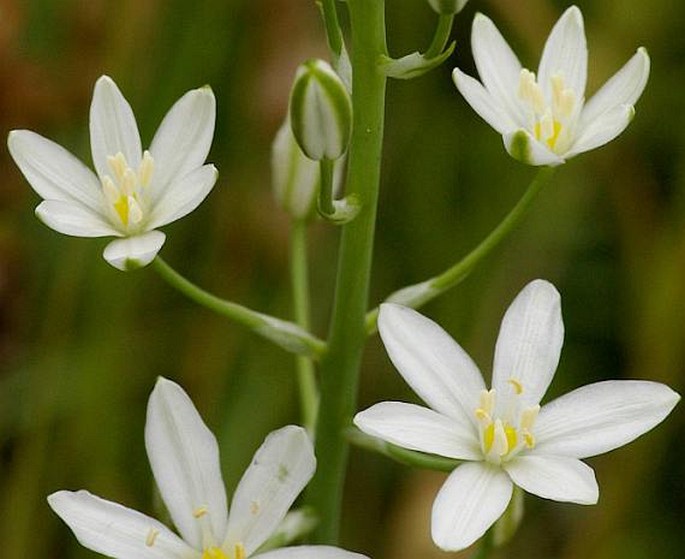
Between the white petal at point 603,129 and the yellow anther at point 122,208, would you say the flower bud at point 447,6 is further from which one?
the yellow anther at point 122,208

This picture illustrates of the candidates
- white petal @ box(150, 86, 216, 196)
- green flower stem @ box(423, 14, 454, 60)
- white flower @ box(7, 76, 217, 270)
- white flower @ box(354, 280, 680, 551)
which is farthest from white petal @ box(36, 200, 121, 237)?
green flower stem @ box(423, 14, 454, 60)

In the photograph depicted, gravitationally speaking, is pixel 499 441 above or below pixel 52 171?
below

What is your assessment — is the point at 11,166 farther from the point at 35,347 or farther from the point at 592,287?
the point at 592,287

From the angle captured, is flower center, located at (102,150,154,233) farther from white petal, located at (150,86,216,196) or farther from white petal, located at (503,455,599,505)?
white petal, located at (503,455,599,505)

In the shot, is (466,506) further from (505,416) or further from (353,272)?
(353,272)

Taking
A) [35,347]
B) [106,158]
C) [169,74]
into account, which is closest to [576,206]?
[169,74]

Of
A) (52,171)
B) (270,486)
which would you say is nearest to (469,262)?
(270,486)
